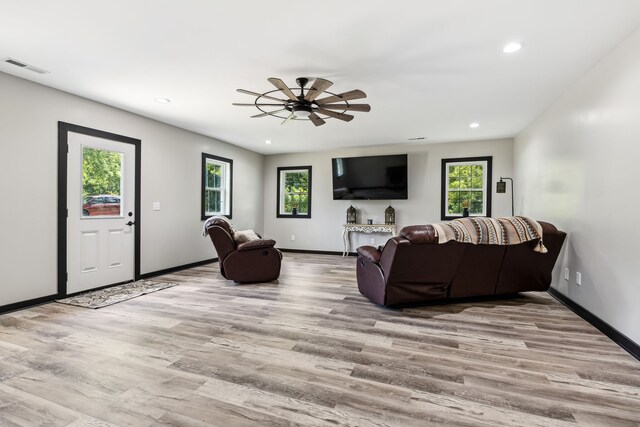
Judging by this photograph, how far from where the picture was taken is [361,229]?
275 inches

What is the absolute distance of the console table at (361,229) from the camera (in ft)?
22.1

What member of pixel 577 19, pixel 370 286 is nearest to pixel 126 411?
pixel 370 286

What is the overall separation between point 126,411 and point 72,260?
301cm

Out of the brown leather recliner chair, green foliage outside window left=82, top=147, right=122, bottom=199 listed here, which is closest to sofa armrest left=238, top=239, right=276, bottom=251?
the brown leather recliner chair

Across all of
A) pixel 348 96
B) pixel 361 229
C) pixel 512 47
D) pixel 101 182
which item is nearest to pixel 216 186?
pixel 101 182

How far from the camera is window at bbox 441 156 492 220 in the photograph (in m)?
6.42

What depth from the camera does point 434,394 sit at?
1.86m

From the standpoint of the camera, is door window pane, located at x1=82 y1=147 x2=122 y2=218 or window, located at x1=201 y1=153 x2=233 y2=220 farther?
window, located at x1=201 y1=153 x2=233 y2=220

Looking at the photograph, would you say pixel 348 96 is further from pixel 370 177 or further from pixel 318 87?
pixel 370 177

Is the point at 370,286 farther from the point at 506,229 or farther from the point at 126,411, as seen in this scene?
the point at 126,411

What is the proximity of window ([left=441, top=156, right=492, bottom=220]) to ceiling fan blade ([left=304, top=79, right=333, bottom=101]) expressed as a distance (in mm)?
4434

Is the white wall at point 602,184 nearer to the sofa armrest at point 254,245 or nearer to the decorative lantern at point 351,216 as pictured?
the sofa armrest at point 254,245

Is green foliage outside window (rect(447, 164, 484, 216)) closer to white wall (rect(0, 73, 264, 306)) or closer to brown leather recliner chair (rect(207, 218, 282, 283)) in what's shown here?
brown leather recliner chair (rect(207, 218, 282, 283))

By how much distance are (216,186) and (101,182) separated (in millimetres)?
2467
